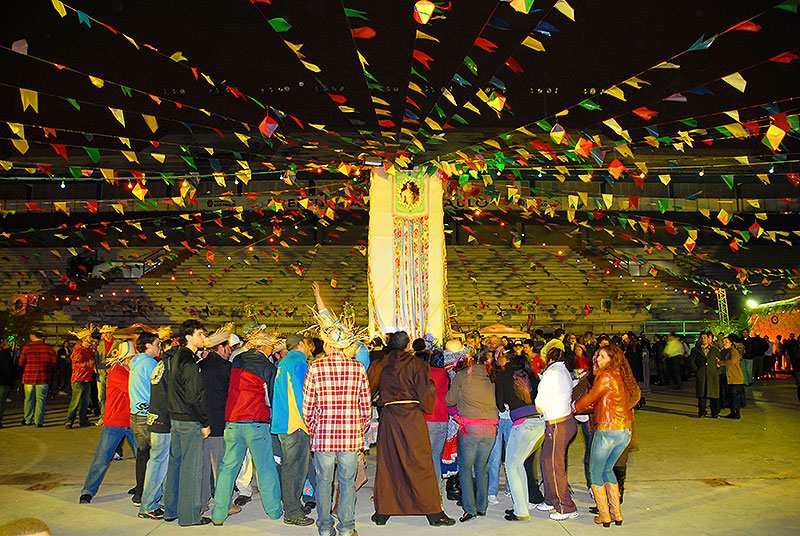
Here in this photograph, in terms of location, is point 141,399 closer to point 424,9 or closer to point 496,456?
point 496,456

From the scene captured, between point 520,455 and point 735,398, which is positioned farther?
point 735,398

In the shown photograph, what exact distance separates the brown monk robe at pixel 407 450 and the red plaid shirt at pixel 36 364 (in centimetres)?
818

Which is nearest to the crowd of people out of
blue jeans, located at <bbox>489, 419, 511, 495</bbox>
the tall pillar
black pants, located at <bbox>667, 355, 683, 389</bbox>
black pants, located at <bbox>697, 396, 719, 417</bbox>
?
blue jeans, located at <bbox>489, 419, 511, 495</bbox>

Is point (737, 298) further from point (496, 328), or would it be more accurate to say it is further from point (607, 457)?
point (607, 457)

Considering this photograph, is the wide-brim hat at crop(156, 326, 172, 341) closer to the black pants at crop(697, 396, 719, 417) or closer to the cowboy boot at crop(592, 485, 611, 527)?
the cowboy boot at crop(592, 485, 611, 527)

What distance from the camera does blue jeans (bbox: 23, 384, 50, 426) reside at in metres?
10.9

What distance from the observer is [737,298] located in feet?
80.6

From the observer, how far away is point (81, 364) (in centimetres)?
1061

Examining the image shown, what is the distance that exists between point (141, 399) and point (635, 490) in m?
5.06

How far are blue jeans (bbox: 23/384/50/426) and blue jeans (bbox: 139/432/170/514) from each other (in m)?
6.40

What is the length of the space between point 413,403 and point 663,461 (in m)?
4.15

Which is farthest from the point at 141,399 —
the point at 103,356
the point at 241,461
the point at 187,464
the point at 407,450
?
the point at 103,356

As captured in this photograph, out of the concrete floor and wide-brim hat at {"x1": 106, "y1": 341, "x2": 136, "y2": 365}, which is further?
wide-brim hat at {"x1": 106, "y1": 341, "x2": 136, "y2": 365}

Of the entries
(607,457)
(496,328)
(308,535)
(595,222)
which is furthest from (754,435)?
(595,222)
